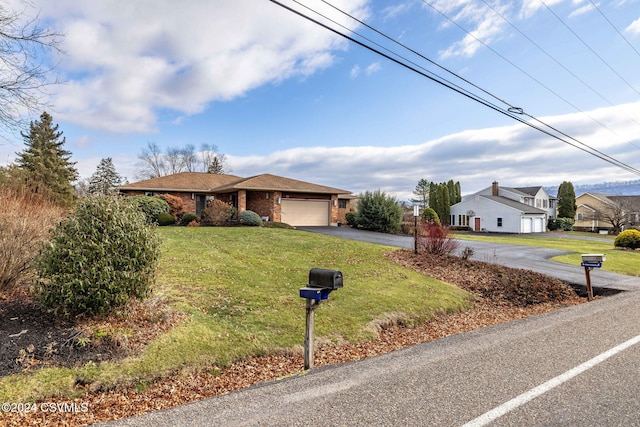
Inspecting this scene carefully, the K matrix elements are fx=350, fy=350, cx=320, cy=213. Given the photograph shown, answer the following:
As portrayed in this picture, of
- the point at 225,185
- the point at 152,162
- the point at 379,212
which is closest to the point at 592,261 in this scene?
the point at 379,212

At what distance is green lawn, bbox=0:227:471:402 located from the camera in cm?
365

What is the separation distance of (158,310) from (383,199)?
21799 mm

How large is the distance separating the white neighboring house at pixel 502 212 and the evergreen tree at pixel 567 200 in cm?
658

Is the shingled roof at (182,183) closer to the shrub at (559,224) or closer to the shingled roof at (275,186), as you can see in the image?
the shingled roof at (275,186)

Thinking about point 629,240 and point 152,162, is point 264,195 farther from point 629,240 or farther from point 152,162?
point 152,162

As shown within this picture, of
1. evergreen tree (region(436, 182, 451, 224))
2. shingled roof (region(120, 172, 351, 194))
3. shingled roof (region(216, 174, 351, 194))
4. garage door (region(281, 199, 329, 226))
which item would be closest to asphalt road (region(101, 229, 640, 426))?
shingled roof (region(216, 174, 351, 194))

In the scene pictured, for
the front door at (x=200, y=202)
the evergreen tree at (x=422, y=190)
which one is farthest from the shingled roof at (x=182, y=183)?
the evergreen tree at (x=422, y=190)

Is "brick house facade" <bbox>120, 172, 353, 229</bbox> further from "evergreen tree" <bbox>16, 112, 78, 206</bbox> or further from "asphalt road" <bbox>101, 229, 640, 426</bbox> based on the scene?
"asphalt road" <bbox>101, 229, 640, 426</bbox>

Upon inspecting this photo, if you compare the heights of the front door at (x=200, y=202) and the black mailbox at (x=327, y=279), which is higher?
the front door at (x=200, y=202)

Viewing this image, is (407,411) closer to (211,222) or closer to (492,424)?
(492,424)

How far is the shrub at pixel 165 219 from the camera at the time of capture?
64.3 feet

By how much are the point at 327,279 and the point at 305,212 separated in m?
A: 21.0

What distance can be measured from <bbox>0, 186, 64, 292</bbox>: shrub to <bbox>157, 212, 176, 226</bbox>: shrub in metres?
14.3

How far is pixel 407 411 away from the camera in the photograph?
10.0 ft
